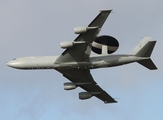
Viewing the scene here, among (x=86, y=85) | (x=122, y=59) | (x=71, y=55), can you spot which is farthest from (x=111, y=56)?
(x=86, y=85)

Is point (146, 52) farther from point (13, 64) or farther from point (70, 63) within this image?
point (13, 64)

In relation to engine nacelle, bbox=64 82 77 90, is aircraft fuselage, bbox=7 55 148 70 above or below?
above

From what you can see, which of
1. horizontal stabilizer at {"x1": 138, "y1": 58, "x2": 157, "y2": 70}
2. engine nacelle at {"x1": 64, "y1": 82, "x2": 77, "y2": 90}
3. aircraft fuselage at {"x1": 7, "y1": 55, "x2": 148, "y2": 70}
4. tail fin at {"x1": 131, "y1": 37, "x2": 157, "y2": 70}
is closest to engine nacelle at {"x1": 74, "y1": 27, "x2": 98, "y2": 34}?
aircraft fuselage at {"x1": 7, "y1": 55, "x2": 148, "y2": 70}

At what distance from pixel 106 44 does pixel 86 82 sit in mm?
12180

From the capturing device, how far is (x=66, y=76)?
83.1 meters

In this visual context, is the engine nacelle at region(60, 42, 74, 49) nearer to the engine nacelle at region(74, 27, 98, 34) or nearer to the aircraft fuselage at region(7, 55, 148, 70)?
the engine nacelle at region(74, 27, 98, 34)

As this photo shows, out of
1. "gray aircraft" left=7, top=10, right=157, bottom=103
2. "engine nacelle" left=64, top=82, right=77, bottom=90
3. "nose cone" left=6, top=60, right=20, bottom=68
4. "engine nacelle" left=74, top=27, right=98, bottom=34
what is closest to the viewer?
"engine nacelle" left=74, top=27, right=98, bottom=34

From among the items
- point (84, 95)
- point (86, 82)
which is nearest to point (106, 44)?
point (86, 82)

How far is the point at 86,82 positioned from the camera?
84.8 meters

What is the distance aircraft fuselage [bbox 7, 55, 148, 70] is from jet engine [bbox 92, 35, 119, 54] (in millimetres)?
1204

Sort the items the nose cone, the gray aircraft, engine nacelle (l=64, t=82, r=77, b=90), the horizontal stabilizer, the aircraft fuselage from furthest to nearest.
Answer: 1. engine nacelle (l=64, t=82, r=77, b=90)
2. the nose cone
3. the horizontal stabilizer
4. the aircraft fuselage
5. the gray aircraft

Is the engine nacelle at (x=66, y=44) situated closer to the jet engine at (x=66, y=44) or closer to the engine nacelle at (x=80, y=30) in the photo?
the jet engine at (x=66, y=44)

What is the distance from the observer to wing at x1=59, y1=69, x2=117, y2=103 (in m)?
81.5

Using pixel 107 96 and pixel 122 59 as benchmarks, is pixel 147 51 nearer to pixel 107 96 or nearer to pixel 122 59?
pixel 122 59
